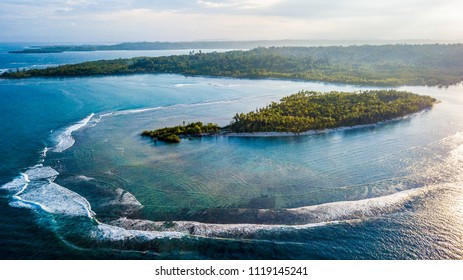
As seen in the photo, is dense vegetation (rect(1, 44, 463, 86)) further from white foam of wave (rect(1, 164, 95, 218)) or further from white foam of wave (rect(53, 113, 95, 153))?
white foam of wave (rect(1, 164, 95, 218))

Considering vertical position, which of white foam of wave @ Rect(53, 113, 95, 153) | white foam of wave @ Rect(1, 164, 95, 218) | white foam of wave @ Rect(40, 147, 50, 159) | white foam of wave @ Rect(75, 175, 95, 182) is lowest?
white foam of wave @ Rect(1, 164, 95, 218)

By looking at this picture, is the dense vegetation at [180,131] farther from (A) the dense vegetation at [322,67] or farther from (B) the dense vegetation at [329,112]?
(A) the dense vegetation at [322,67]

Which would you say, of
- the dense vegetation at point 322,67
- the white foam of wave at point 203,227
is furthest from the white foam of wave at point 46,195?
the dense vegetation at point 322,67

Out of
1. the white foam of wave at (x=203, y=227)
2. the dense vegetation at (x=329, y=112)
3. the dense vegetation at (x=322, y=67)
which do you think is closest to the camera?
the white foam of wave at (x=203, y=227)

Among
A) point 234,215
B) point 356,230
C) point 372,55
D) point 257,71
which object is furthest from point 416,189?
point 372,55

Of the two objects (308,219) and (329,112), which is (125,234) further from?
(329,112)

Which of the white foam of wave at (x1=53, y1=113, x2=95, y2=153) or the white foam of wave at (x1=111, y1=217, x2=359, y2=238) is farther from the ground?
the white foam of wave at (x1=53, y1=113, x2=95, y2=153)

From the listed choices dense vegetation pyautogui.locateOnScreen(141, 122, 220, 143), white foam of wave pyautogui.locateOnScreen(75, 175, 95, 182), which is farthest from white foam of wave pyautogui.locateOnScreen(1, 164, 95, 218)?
dense vegetation pyautogui.locateOnScreen(141, 122, 220, 143)
